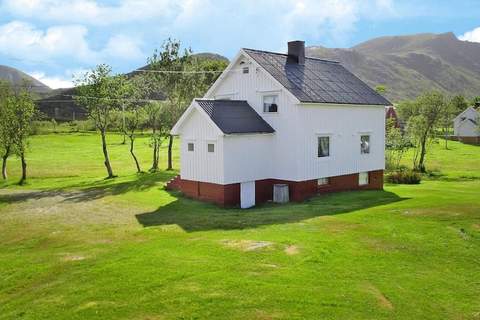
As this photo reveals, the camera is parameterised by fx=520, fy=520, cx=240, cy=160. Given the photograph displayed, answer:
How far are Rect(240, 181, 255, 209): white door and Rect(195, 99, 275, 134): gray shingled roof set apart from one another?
10.5 feet

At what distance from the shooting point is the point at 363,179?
3722 cm

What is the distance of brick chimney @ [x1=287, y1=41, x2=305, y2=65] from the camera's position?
35719 mm

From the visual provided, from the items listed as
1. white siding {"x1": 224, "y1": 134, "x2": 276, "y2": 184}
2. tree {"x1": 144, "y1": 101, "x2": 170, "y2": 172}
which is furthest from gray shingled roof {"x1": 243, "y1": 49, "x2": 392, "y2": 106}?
tree {"x1": 144, "y1": 101, "x2": 170, "y2": 172}

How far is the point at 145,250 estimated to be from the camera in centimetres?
1850

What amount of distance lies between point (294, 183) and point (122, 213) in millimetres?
10401

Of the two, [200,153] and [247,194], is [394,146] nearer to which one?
[247,194]

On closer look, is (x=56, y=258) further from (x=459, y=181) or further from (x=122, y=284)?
(x=459, y=181)

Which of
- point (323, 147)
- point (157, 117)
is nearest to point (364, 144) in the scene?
point (323, 147)

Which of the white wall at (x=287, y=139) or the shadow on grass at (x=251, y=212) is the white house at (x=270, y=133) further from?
the shadow on grass at (x=251, y=212)

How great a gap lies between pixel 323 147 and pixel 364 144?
510 cm

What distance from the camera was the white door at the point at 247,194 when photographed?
3050 centimetres

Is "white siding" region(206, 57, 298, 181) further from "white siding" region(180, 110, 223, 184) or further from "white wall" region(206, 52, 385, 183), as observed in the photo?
"white siding" region(180, 110, 223, 184)

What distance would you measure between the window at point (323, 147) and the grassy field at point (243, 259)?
9.66ft

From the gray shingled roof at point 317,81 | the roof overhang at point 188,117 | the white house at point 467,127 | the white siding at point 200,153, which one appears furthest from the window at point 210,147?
the white house at point 467,127
